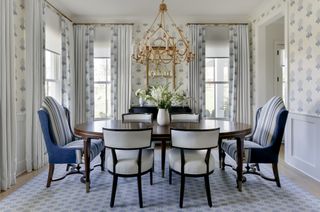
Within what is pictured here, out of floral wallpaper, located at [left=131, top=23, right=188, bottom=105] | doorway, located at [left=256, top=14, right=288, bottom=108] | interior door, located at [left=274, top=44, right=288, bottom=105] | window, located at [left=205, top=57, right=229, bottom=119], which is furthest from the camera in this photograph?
window, located at [left=205, top=57, right=229, bottom=119]

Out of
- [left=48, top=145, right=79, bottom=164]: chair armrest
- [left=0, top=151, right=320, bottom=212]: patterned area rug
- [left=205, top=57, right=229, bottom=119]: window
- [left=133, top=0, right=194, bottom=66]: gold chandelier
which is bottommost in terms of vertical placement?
[left=0, top=151, right=320, bottom=212]: patterned area rug

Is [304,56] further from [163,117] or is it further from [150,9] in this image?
[150,9]

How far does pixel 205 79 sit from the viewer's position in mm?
6109

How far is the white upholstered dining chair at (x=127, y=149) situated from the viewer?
261 centimetres

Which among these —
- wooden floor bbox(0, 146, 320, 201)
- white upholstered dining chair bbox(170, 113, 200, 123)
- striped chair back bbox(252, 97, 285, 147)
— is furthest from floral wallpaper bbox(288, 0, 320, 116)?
white upholstered dining chair bbox(170, 113, 200, 123)

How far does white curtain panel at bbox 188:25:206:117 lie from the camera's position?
5.93 meters

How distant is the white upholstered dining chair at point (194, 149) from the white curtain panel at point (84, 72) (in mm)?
3611

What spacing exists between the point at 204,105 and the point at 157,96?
2.73 meters

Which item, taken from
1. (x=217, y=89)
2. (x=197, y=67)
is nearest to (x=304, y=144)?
(x=217, y=89)

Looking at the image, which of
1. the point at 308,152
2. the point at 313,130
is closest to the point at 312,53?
the point at 313,130

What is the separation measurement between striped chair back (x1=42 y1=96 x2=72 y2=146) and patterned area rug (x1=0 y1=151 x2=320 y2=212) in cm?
56

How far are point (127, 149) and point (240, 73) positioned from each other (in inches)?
162

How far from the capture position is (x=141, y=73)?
6141 mm

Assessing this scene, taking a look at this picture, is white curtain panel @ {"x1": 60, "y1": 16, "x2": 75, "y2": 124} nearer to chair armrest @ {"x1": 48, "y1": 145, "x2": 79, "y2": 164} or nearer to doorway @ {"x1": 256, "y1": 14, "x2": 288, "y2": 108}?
chair armrest @ {"x1": 48, "y1": 145, "x2": 79, "y2": 164}
